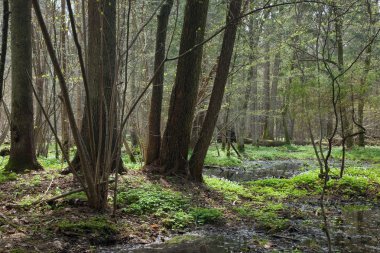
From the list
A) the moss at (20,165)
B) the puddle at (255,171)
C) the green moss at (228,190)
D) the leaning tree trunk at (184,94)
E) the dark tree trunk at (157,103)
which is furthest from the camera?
the puddle at (255,171)

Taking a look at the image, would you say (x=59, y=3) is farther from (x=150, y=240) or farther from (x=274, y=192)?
(x=150, y=240)

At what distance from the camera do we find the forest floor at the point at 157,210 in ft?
15.9

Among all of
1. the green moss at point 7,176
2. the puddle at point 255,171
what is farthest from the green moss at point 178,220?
the puddle at point 255,171

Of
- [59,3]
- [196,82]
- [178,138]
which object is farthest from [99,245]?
[59,3]

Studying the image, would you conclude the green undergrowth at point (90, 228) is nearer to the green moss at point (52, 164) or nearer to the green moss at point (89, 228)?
the green moss at point (89, 228)

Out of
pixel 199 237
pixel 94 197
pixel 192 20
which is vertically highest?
pixel 192 20

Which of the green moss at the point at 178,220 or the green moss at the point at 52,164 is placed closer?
the green moss at the point at 178,220

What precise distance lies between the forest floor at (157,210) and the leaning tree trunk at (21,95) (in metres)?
0.53

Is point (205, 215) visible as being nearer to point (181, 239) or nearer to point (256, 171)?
point (181, 239)

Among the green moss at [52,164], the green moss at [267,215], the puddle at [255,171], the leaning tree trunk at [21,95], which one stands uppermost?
the leaning tree trunk at [21,95]

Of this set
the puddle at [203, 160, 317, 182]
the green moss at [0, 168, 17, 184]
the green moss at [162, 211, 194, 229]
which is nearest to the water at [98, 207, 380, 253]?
the green moss at [162, 211, 194, 229]

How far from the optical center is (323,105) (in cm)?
1266

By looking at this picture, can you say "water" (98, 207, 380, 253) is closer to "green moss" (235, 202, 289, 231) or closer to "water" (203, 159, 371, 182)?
"green moss" (235, 202, 289, 231)

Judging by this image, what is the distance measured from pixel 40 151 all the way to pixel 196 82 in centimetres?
805
